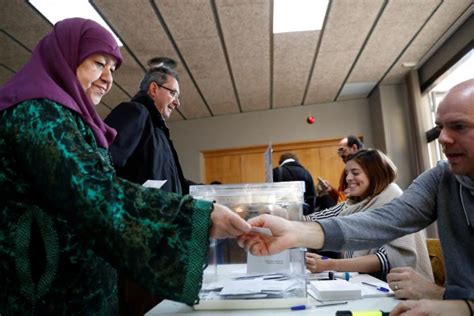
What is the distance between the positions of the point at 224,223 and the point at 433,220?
742 mm

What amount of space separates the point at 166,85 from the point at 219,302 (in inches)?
53.7

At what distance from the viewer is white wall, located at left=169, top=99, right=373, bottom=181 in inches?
214

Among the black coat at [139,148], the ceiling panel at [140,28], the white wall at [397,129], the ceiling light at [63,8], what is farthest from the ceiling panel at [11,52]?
the white wall at [397,129]

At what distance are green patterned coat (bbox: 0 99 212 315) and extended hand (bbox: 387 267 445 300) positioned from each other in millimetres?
585

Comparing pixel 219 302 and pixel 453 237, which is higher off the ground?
pixel 453 237

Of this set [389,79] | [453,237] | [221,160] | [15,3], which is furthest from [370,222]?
[221,160]

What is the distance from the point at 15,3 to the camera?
2758 millimetres

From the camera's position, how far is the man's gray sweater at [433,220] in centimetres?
105

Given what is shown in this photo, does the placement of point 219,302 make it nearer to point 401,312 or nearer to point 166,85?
point 401,312

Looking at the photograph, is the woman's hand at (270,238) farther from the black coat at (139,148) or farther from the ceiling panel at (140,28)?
the ceiling panel at (140,28)

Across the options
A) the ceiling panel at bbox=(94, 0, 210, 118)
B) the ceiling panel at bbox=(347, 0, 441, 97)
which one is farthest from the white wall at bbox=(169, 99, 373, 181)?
the ceiling panel at bbox=(94, 0, 210, 118)

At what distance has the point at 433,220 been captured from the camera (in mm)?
1193

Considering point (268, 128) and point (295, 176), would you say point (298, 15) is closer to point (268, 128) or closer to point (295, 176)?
point (295, 176)

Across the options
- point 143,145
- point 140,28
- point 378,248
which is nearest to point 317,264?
point 378,248
